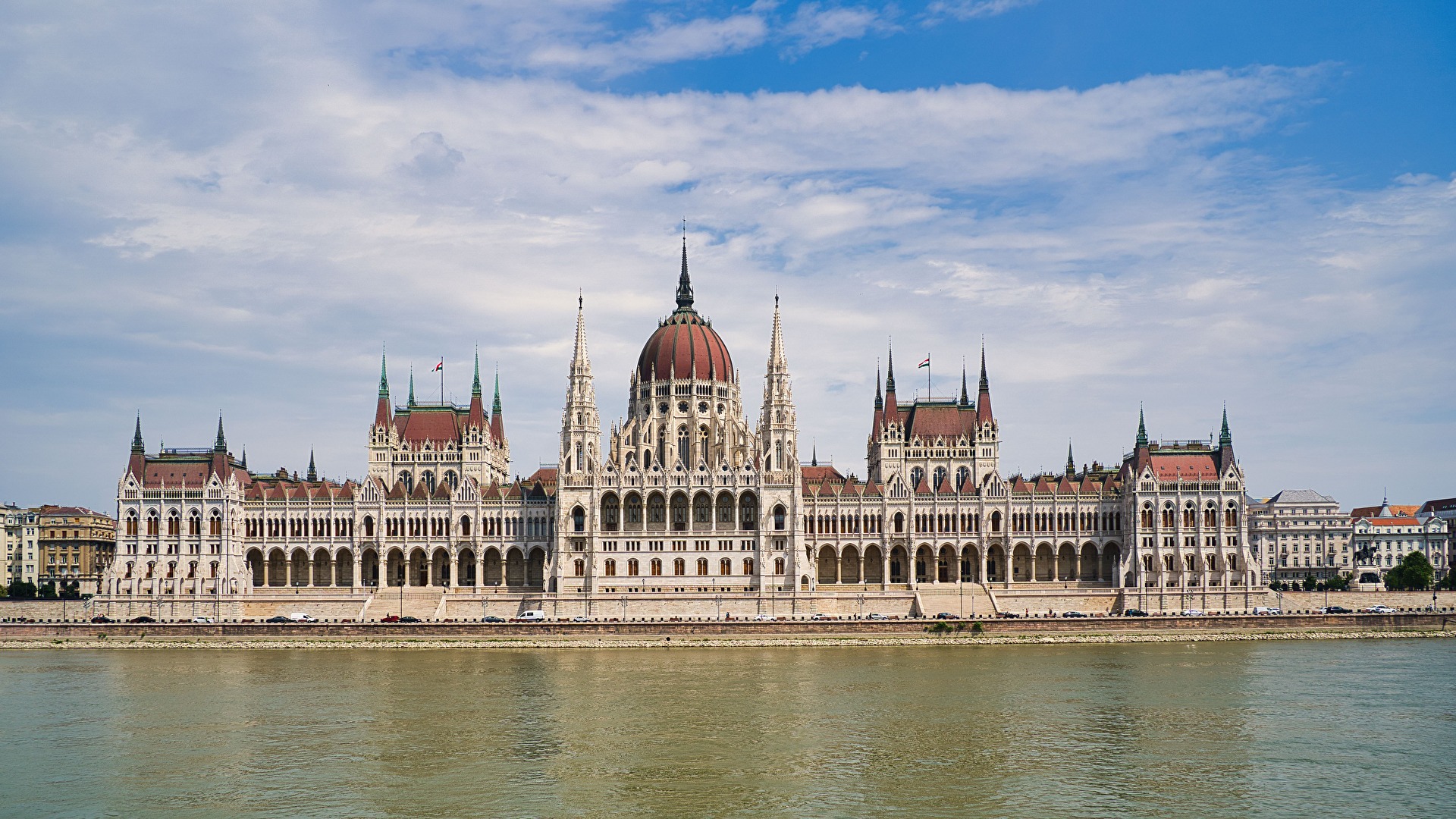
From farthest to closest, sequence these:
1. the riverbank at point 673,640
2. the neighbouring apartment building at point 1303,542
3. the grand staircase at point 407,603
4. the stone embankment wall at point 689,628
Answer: the neighbouring apartment building at point 1303,542
the grand staircase at point 407,603
the stone embankment wall at point 689,628
the riverbank at point 673,640

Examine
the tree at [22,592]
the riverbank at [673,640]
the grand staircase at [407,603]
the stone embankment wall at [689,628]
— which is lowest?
the riverbank at [673,640]

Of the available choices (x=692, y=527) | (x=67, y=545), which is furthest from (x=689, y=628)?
(x=67, y=545)

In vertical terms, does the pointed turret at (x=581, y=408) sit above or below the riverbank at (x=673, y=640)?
above

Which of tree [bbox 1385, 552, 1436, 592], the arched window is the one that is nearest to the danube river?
the arched window

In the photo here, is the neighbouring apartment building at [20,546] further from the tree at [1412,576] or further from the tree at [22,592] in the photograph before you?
the tree at [1412,576]

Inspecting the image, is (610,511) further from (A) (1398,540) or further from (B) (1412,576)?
(A) (1398,540)

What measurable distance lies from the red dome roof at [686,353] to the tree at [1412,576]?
62.8 meters

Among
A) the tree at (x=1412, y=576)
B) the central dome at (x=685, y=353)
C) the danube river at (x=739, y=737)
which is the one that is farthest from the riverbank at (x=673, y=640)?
the central dome at (x=685, y=353)

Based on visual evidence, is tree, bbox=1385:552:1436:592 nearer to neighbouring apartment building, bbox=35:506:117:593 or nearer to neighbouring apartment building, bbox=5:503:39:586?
neighbouring apartment building, bbox=35:506:117:593

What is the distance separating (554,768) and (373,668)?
35.8m

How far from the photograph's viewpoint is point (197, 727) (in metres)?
61.5

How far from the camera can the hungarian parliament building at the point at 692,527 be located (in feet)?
385

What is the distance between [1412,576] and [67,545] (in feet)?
448

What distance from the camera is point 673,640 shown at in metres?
103
